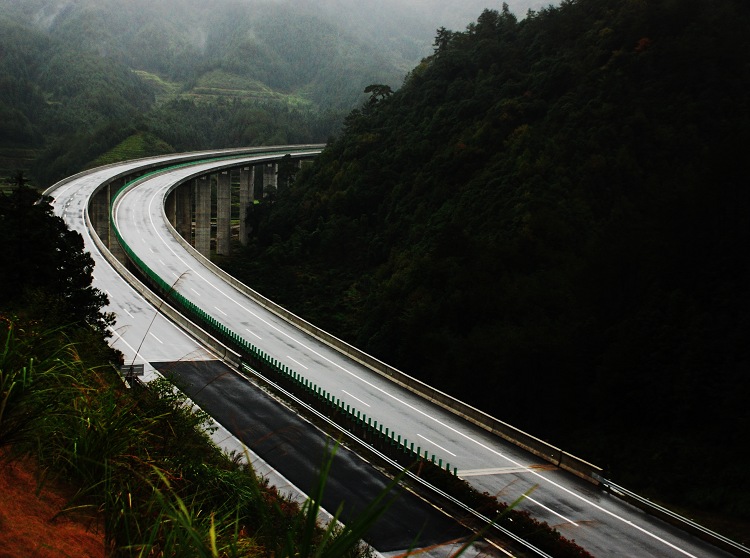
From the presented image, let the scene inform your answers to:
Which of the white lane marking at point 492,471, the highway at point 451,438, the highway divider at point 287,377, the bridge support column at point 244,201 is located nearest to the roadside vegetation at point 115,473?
the highway at point 451,438

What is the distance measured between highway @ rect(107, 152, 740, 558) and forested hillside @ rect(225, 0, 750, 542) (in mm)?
4468

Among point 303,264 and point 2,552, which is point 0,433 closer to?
point 2,552

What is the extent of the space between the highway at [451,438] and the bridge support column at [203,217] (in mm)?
26945

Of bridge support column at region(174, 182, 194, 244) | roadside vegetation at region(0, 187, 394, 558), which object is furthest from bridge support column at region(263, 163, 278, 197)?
roadside vegetation at region(0, 187, 394, 558)

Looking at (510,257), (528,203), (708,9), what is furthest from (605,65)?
(510,257)

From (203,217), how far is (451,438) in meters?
73.5

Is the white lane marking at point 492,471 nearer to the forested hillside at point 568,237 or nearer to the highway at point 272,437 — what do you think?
the highway at point 272,437

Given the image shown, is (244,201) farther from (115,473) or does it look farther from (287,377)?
(115,473)

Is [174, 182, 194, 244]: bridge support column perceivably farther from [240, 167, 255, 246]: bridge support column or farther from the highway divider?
the highway divider

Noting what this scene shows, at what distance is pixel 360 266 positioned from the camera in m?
82.6

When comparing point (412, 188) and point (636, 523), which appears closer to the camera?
point (636, 523)

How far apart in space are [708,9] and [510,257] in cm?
3531

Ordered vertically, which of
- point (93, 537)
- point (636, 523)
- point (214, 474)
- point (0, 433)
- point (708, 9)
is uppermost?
point (708, 9)

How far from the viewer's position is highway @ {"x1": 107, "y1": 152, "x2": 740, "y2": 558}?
2739 cm
